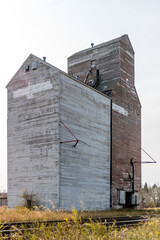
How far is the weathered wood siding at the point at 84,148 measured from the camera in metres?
22.7

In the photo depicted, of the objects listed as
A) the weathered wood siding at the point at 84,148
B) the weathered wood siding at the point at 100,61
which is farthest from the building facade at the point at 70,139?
the weathered wood siding at the point at 100,61

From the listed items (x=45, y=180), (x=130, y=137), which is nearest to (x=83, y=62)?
(x=130, y=137)

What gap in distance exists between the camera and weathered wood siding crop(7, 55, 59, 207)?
22.5m

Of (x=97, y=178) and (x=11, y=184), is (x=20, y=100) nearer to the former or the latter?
(x=11, y=184)

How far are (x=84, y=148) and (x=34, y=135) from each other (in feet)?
13.2

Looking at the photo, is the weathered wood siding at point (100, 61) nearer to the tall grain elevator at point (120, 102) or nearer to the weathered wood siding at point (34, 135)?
the tall grain elevator at point (120, 102)

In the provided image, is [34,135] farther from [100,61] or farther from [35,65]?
[100,61]

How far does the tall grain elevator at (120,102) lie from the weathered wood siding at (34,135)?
24.3ft

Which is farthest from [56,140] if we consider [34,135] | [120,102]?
[120,102]

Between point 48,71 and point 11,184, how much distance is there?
370 inches

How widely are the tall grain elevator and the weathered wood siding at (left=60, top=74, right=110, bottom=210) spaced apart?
152 centimetres

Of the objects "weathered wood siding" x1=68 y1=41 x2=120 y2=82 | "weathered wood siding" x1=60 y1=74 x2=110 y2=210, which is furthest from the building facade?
"weathered wood siding" x1=68 y1=41 x2=120 y2=82

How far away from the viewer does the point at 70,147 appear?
23156mm

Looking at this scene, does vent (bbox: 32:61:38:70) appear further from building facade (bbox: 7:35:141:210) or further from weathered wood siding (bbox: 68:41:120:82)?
weathered wood siding (bbox: 68:41:120:82)
